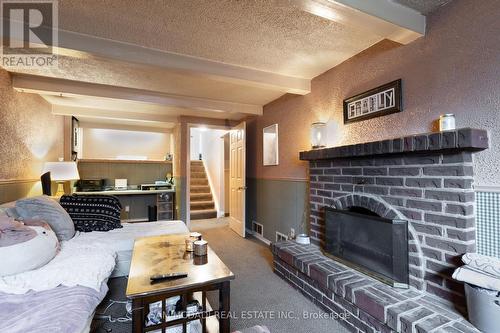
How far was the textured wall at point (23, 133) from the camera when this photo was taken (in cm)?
253

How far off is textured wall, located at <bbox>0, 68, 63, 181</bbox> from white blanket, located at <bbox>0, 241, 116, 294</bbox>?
1.50 m

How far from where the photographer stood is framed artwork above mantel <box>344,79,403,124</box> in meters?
1.96

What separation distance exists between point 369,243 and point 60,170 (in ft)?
13.5

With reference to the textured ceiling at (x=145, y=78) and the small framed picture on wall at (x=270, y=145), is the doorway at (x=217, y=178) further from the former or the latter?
the textured ceiling at (x=145, y=78)

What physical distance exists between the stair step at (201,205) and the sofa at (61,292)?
13.2 feet

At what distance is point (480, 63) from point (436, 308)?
157 centimetres

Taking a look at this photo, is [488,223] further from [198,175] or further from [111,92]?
[198,175]

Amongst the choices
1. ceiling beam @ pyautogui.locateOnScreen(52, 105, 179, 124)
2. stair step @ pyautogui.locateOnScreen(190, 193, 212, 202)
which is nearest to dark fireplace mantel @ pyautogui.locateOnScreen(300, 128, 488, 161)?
ceiling beam @ pyautogui.locateOnScreen(52, 105, 179, 124)

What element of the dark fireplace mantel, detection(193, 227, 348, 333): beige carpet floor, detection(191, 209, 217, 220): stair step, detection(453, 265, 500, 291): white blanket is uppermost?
the dark fireplace mantel

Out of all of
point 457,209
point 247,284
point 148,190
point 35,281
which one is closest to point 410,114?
point 457,209

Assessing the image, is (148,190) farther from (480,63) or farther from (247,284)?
(480,63)

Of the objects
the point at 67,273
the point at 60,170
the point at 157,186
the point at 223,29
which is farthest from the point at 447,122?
the point at 157,186

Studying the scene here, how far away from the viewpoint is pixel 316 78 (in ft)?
9.46
